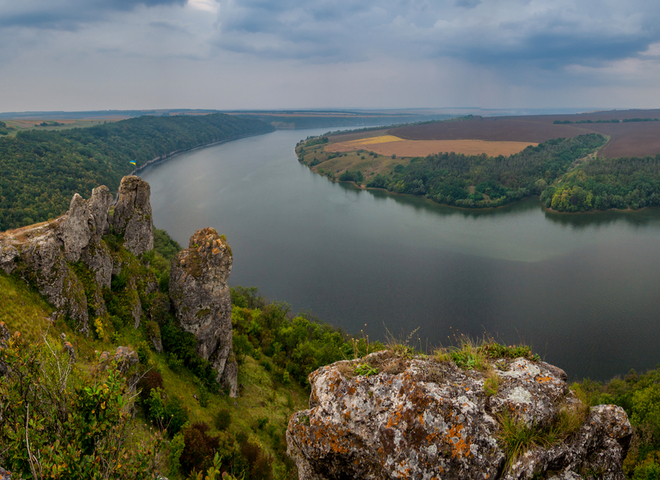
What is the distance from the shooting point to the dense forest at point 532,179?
226ft

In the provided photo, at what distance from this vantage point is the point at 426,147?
122 m

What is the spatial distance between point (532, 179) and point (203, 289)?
87834 millimetres

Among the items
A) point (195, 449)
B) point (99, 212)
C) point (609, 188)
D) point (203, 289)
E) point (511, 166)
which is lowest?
point (195, 449)

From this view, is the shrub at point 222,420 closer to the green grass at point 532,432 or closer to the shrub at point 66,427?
the shrub at point 66,427

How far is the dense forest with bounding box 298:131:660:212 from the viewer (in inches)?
2717

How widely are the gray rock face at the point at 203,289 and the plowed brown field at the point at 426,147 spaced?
10275cm

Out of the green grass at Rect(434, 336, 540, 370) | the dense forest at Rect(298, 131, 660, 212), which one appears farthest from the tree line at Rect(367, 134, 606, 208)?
the green grass at Rect(434, 336, 540, 370)

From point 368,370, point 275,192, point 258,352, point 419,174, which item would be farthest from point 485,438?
point 419,174

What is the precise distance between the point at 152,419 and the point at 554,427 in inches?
430

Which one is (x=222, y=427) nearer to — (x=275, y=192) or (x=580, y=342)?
(x=580, y=342)

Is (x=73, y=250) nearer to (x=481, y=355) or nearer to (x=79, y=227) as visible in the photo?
(x=79, y=227)

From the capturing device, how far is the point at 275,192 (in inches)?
3054

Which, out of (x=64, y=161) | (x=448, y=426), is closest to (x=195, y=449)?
(x=448, y=426)

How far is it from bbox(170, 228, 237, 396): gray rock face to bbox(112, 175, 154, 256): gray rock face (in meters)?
2.78
